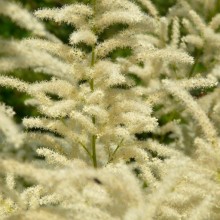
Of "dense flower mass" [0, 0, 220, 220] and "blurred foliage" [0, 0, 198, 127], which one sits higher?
"blurred foliage" [0, 0, 198, 127]

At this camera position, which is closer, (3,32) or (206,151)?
(206,151)

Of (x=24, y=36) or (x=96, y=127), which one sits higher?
(x=24, y=36)

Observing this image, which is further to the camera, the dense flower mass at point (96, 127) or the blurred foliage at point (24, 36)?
the blurred foliage at point (24, 36)

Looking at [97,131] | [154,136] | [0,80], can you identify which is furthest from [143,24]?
[154,136]

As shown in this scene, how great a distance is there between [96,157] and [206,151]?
1.18 m

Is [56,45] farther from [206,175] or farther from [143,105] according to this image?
[206,175]

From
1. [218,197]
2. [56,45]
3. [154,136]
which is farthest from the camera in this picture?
[154,136]

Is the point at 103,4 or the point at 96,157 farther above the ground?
the point at 103,4

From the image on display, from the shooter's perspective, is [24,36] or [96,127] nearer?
[96,127]

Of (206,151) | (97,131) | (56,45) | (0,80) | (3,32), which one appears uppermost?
(3,32)

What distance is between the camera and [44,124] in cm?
487

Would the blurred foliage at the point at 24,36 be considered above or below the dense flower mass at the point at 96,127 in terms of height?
above

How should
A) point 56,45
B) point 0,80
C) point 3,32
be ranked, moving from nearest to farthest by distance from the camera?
point 0,80
point 56,45
point 3,32

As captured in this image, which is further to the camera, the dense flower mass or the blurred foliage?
the blurred foliage
